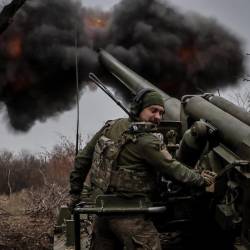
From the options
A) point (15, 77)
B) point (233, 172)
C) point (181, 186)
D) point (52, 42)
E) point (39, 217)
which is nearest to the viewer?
point (233, 172)

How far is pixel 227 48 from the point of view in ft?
44.5

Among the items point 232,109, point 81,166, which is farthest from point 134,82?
point 81,166

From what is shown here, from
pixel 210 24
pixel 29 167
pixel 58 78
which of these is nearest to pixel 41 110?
pixel 58 78

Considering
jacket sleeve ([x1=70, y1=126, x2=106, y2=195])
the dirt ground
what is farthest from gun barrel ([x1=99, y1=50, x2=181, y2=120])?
the dirt ground

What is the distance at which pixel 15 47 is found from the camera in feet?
36.9

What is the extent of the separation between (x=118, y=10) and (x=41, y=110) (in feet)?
8.77

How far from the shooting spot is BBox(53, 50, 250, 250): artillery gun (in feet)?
13.6

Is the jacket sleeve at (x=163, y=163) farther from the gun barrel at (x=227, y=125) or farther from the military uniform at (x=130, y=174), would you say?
the gun barrel at (x=227, y=125)

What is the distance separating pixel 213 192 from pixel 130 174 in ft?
1.79

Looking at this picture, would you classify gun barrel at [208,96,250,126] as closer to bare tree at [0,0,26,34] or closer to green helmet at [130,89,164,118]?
green helmet at [130,89,164,118]

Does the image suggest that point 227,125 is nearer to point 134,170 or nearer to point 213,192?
point 213,192

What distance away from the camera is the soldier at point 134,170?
13.9 ft

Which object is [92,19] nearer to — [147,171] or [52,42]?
[52,42]

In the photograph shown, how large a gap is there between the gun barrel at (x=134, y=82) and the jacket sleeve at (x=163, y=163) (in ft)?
8.11
